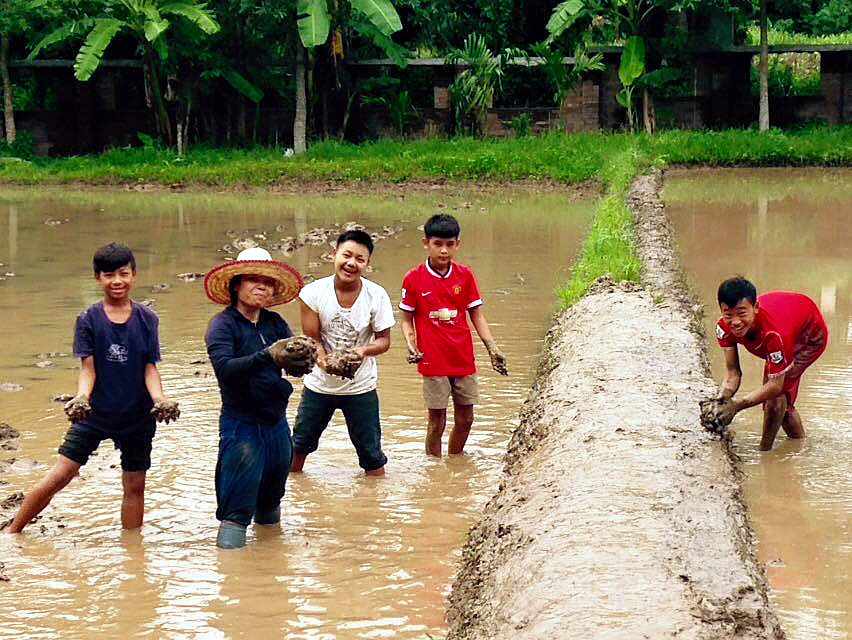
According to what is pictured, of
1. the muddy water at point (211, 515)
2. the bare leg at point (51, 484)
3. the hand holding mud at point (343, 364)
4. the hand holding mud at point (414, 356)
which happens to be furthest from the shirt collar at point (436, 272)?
the bare leg at point (51, 484)

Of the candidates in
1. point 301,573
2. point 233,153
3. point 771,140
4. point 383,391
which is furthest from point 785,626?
point 233,153

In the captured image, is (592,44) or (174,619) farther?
(592,44)

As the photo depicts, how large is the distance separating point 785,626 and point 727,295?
1.98 metres

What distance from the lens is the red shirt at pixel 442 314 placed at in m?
6.32

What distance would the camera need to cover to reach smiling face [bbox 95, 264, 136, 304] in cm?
507

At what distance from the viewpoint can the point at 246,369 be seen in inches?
194

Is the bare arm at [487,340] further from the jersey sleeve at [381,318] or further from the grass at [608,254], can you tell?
the grass at [608,254]

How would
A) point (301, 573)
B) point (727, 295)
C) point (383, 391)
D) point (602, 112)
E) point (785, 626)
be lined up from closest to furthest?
1. point (785, 626)
2. point (301, 573)
3. point (727, 295)
4. point (383, 391)
5. point (602, 112)

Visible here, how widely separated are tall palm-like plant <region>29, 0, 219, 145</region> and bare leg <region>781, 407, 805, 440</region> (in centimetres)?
1706

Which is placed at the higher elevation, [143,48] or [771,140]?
[143,48]

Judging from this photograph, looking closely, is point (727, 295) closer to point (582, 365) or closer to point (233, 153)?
point (582, 365)

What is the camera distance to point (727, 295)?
233 inches

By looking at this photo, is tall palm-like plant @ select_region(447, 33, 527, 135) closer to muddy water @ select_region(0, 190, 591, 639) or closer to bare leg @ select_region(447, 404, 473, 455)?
muddy water @ select_region(0, 190, 591, 639)

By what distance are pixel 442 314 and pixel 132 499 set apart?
176 centimetres
